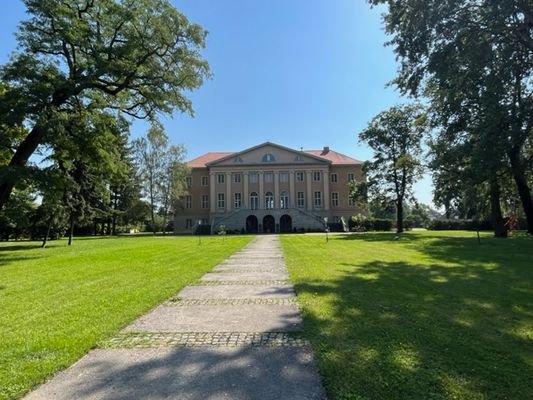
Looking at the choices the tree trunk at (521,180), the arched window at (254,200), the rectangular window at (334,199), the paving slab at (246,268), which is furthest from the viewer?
the rectangular window at (334,199)

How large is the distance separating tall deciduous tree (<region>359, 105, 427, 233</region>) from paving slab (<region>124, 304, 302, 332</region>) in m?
42.1

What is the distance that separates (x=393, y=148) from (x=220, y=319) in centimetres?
4483

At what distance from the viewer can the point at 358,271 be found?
1188cm

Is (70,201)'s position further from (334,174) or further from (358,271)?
(334,174)

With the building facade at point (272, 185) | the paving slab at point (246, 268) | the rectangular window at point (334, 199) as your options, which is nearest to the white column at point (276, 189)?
the building facade at point (272, 185)

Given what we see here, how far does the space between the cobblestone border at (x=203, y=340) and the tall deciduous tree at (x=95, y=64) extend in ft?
47.6

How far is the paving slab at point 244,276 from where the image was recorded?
10690 mm

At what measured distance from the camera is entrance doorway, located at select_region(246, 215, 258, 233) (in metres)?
63.9

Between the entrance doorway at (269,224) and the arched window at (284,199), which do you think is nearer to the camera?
the entrance doorway at (269,224)

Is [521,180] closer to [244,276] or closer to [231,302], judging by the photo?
[244,276]

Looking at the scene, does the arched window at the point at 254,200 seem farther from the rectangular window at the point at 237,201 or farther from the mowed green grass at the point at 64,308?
the mowed green grass at the point at 64,308

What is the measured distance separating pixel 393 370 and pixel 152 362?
240 centimetres

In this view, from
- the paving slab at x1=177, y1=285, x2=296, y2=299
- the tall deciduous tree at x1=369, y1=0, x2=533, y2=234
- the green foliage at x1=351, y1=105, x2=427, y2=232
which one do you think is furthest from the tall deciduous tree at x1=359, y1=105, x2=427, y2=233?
the paving slab at x1=177, y1=285, x2=296, y2=299

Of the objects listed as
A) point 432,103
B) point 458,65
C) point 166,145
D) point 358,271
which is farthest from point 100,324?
point 166,145
